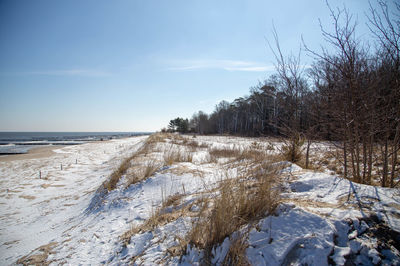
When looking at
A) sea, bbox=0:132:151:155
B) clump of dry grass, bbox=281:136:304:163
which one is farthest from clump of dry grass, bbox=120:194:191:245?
sea, bbox=0:132:151:155

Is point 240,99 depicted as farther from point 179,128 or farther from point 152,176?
point 152,176

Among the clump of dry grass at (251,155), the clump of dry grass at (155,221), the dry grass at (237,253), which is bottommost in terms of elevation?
the clump of dry grass at (155,221)

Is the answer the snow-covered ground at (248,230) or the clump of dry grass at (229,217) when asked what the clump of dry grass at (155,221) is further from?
the clump of dry grass at (229,217)

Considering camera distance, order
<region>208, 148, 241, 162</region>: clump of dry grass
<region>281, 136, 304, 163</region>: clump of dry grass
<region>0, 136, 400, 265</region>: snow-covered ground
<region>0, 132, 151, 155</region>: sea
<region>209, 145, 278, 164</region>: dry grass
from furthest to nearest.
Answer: <region>0, 132, 151, 155</region>: sea → <region>208, 148, 241, 162</region>: clump of dry grass → <region>281, 136, 304, 163</region>: clump of dry grass → <region>209, 145, 278, 164</region>: dry grass → <region>0, 136, 400, 265</region>: snow-covered ground

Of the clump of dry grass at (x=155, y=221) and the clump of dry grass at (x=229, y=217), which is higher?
the clump of dry grass at (x=229, y=217)

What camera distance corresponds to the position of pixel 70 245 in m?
2.25

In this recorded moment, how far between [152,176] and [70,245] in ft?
6.58

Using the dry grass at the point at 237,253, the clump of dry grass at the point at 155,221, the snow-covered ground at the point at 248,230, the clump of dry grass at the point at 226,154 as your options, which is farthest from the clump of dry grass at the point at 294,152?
the dry grass at the point at 237,253

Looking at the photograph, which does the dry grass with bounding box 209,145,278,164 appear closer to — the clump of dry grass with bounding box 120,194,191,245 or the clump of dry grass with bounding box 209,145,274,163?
the clump of dry grass with bounding box 209,145,274,163

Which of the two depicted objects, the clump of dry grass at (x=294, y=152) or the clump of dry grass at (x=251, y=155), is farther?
the clump of dry grass at (x=294, y=152)

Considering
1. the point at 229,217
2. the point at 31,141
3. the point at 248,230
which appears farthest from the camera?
the point at 31,141

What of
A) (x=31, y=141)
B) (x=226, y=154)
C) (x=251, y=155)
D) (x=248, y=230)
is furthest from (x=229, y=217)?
(x=31, y=141)

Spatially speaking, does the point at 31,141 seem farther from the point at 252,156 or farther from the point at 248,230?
the point at 248,230

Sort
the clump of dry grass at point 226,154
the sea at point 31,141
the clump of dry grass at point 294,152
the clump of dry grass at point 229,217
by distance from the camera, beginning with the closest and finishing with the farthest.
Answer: the clump of dry grass at point 229,217
the clump of dry grass at point 294,152
the clump of dry grass at point 226,154
the sea at point 31,141
